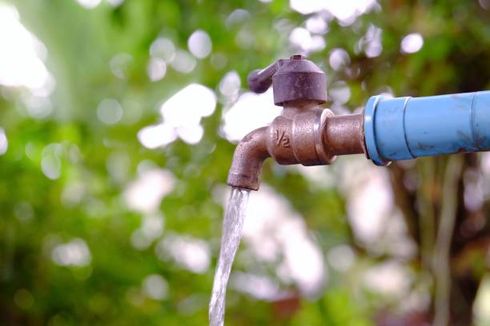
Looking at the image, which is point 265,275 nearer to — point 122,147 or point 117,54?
point 122,147

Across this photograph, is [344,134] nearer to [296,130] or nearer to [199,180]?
[296,130]

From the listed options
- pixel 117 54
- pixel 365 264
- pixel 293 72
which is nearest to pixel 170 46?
pixel 117 54

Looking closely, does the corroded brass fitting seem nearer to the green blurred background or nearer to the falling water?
the falling water

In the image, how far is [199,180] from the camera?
1.51 metres

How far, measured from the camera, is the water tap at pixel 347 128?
1.92ft

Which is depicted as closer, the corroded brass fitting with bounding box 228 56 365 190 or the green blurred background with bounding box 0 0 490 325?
the corroded brass fitting with bounding box 228 56 365 190

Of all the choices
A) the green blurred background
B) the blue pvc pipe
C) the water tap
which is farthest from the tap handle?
the green blurred background

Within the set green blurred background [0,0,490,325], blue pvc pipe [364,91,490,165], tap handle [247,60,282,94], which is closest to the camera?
blue pvc pipe [364,91,490,165]

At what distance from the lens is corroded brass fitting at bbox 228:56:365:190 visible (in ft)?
2.10

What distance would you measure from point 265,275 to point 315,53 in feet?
2.34

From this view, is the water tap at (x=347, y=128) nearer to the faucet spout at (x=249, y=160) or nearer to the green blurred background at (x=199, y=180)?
the faucet spout at (x=249, y=160)

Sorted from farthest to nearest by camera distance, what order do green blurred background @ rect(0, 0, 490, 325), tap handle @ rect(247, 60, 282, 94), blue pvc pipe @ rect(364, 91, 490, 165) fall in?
green blurred background @ rect(0, 0, 490, 325)
tap handle @ rect(247, 60, 282, 94)
blue pvc pipe @ rect(364, 91, 490, 165)

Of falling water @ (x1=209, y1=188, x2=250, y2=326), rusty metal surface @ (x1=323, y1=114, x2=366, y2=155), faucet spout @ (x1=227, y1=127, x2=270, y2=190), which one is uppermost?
rusty metal surface @ (x1=323, y1=114, x2=366, y2=155)

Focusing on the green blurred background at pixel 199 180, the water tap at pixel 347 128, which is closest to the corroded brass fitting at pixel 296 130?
the water tap at pixel 347 128
